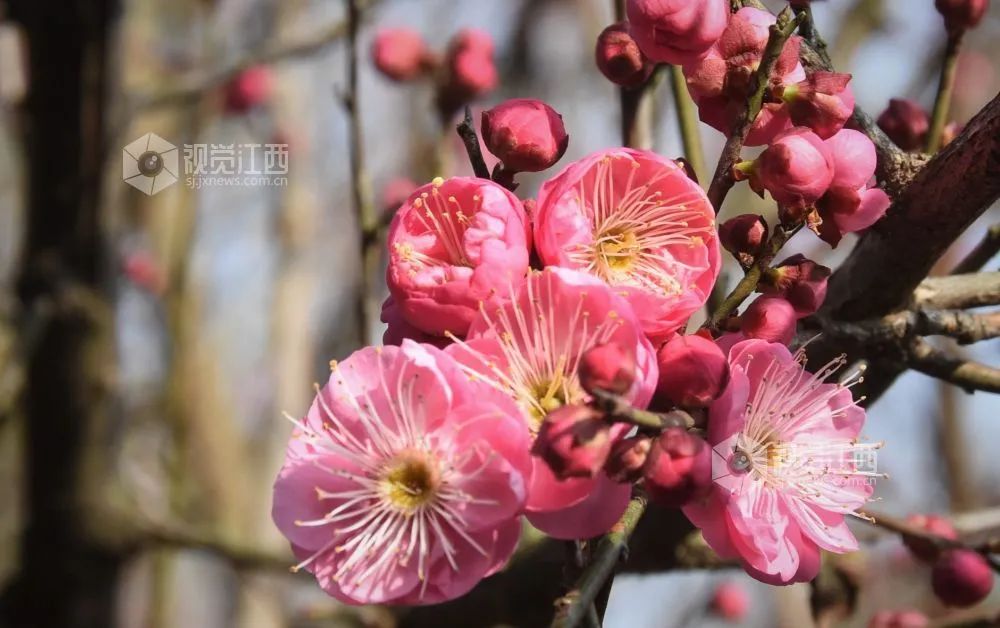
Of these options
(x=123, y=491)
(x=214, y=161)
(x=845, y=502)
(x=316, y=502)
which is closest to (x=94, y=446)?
(x=123, y=491)

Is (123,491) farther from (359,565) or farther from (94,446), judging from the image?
(359,565)

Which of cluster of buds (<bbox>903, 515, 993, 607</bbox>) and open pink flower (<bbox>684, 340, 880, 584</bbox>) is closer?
open pink flower (<bbox>684, 340, 880, 584</bbox>)

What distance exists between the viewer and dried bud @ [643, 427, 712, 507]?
2.22ft

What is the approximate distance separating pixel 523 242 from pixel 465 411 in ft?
0.52

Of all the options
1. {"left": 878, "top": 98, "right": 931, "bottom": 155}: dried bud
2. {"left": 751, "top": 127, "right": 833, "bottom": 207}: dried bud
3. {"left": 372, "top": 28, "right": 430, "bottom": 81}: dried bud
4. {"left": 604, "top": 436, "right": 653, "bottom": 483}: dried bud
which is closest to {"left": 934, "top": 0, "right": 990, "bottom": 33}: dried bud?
{"left": 878, "top": 98, "right": 931, "bottom": 155}: dried bud

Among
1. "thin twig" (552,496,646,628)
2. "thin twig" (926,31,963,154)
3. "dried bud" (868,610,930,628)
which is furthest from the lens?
"dried bud" (868,610,930,628)

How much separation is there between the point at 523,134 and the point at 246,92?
3207 mm

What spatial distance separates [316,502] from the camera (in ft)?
2.64

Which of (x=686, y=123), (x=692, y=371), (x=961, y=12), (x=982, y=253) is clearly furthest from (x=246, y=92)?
(x=692, y=371)

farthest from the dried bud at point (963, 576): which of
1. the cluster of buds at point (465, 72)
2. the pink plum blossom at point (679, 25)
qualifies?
the cluster of buds at point (465, 72)

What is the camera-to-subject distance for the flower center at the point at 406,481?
0.80 m

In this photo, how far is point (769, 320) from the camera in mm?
794

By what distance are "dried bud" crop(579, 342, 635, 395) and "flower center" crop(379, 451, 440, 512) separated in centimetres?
20

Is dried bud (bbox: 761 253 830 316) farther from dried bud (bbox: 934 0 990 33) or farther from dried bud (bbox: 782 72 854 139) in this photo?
dried bud (bbox: 934 0 990 33)
